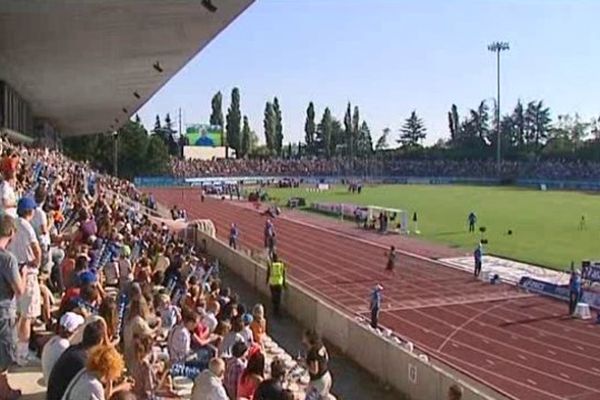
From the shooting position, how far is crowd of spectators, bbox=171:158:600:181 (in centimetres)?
9131

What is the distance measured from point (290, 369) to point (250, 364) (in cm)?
398

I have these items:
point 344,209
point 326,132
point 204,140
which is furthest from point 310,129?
point 344,209

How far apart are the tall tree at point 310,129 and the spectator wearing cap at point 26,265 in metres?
134

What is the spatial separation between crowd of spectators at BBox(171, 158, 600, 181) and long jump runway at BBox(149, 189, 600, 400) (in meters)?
61.0

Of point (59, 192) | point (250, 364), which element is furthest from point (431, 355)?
point (250, 364)

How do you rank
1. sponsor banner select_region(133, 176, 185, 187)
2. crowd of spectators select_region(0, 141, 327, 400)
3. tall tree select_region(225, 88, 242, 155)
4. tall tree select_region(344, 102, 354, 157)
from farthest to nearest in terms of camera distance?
tall tree select_region(344, 102, 354, 157)
tall tree select_region(225, 88, 242, 155)
sponsor banner select_region(133, 176, 185, 187)
crowd of spectators select_region(0, 141, 327, 400)

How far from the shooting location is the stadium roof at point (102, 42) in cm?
1416

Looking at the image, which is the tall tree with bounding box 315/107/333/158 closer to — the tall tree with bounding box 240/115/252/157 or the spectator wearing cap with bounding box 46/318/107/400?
the tall tree with bounding box 240/115/252/157

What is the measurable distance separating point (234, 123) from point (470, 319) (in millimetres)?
112466

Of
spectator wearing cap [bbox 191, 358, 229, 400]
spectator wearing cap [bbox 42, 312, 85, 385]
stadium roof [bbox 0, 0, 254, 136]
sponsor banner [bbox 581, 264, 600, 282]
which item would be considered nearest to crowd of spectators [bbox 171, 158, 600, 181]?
stadium roof [bbox 0, 0, 254, 136]

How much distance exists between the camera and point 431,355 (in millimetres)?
17078

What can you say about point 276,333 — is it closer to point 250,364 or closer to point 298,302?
point 298,302

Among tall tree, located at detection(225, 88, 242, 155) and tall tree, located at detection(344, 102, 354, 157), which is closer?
tall tree, located at detection(225, 88, 242, 155)

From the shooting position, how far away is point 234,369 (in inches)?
269
